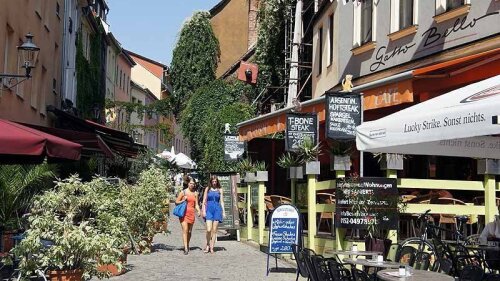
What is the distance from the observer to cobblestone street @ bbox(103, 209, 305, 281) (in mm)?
11711

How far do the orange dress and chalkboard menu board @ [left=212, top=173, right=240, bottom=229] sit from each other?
3276mm

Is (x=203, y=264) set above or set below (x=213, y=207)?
below

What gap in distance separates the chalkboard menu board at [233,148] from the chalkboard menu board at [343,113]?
1128cm

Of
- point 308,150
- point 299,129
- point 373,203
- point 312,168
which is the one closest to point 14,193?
point 312,168

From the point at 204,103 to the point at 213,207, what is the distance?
779 inches

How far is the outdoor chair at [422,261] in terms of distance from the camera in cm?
816

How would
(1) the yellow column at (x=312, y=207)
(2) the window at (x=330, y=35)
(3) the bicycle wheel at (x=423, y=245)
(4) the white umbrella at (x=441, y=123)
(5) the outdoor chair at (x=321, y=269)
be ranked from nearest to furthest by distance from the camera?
(4) the white umbrella at (x=441, y=123)
(5) the outdoor chair at (x=321, y=269)
(3) the bicycle wheel at (x=423, y=245)
(1) the yellow column at (x=312, y=207)
(2) the window at (x=330, y=35)

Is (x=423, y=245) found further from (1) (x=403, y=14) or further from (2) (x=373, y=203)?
(1) (x=403, y=14)

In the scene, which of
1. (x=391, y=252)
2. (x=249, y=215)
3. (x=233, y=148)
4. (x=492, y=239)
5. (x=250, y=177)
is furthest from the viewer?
(x=233, y=148)

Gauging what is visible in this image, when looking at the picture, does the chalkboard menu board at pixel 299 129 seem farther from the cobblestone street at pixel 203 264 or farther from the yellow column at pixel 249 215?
the yellow column at pixel 249 215

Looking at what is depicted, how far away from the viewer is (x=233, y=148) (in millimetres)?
23469

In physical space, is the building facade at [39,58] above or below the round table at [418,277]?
above

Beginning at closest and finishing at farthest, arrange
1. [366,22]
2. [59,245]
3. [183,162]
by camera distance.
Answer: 1. [59,245]
2. [366,22]
3. [183,162]

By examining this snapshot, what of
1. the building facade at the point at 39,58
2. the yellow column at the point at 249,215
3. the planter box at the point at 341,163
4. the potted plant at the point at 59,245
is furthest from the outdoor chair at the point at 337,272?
the building facade at the point at 39,58
